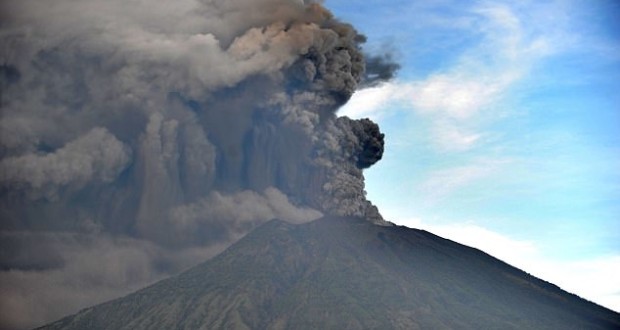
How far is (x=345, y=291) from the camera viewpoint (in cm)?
12350

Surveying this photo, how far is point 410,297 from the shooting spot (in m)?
122

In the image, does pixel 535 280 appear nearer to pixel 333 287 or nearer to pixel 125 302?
pixel 333 287

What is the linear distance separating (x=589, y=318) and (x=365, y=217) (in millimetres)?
30846

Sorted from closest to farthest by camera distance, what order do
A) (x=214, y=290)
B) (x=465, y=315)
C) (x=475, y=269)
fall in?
(x=465, y=315) → (x=214, y=290) → (x=475, y=269)

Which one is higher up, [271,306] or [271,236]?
[271,236]

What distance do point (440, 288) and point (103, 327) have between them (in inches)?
1605

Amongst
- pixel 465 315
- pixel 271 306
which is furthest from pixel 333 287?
pixel 465 315

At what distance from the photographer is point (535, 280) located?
5448 inches

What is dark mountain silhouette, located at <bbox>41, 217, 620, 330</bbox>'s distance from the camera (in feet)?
388

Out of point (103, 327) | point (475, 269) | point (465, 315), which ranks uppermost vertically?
point (475, 269)

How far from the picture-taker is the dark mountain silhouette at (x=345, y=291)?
11831cm

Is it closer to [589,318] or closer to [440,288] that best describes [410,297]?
[440,288]

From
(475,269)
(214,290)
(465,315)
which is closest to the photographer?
(465,315)

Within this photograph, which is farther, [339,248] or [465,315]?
[339,248]
